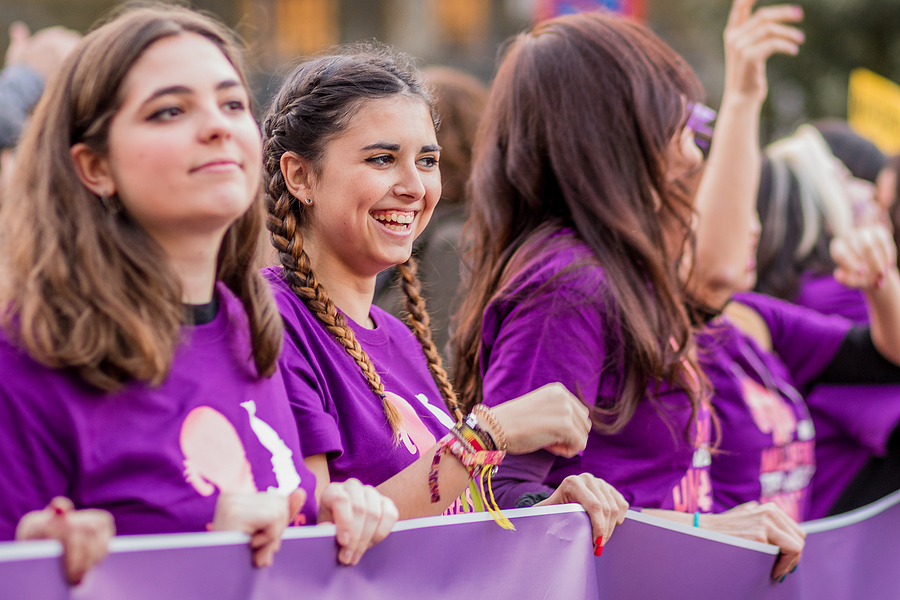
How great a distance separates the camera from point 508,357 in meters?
2.19

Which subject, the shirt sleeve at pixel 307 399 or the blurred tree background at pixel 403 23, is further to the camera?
the blurred tree background at pixel 403 23

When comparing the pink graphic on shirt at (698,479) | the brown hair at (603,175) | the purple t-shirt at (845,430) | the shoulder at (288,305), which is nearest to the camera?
the shoulder at (288,305)

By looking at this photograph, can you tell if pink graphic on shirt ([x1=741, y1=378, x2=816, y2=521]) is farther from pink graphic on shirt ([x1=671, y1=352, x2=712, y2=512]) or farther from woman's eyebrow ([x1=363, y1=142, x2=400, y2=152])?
woman's eyebrow ([x1=363, y1=142, x2=400, y2=152])

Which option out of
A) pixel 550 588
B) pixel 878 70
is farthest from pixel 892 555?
pixel 878 70

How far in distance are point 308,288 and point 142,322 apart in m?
0.58

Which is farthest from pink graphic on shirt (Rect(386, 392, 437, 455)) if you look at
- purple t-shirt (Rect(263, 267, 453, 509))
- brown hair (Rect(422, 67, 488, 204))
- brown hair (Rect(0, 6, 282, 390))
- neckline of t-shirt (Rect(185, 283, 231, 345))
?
brown hair (Rect(422, 67, 488, 204))

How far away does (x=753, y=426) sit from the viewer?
9.30 ft

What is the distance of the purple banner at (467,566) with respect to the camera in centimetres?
127

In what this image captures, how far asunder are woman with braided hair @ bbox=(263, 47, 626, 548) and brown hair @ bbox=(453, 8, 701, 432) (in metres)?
0.33

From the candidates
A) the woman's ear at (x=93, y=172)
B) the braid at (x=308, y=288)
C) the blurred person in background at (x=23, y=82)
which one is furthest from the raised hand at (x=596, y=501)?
the blurred person in background at (x=23, y=82)

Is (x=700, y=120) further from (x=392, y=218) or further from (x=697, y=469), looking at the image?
(x=392, y=218)

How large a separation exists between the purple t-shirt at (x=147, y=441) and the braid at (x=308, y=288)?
1.22ft

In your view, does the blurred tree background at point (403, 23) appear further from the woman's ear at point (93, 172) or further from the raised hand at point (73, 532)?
the raised hand at point (73, 532)

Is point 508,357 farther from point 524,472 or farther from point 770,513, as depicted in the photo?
point 770,513
